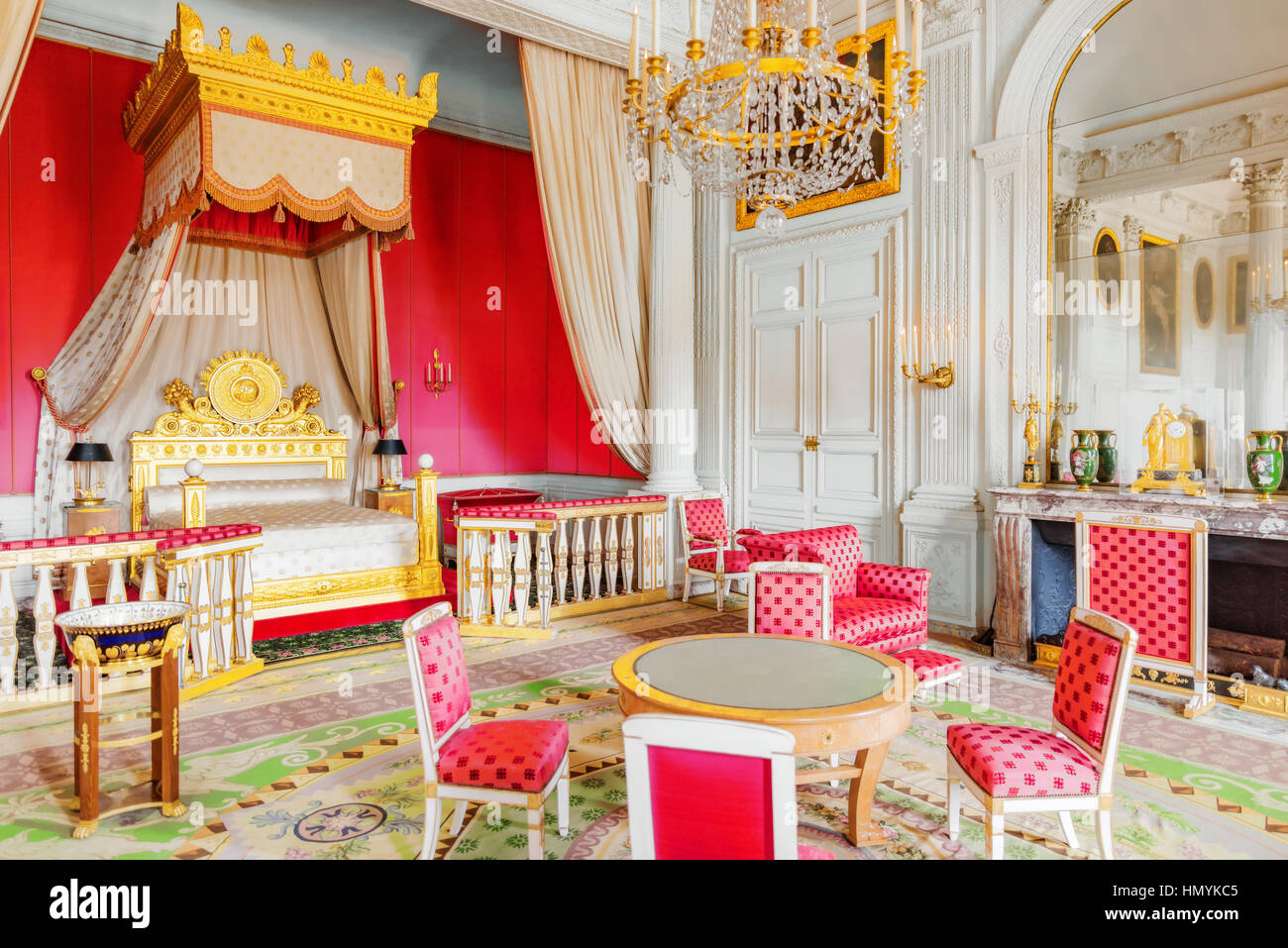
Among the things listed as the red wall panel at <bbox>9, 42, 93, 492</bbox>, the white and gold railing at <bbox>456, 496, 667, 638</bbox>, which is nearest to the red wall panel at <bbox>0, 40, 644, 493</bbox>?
the red wall panel at <bbox>9, 42, 93, 492</bbox>

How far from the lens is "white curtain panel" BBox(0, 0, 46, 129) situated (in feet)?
10.9

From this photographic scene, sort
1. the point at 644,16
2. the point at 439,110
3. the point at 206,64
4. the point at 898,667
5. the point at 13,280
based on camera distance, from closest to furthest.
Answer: the point at 898,667, the point at 206,64, the point at 644,16, the point at 13,280, the point at 439,110

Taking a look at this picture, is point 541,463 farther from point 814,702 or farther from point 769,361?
point 814,702

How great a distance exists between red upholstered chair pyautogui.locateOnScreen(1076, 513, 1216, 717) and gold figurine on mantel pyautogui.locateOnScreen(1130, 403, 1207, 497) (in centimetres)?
29

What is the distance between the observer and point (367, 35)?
7.58m

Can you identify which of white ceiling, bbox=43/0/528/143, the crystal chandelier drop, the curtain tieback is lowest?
the curtain tieback

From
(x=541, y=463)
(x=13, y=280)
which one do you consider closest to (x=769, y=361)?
(x=541, y=463)

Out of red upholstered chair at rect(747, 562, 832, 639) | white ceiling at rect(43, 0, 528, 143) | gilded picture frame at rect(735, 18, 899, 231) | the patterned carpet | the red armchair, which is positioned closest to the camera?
the patterned carpet

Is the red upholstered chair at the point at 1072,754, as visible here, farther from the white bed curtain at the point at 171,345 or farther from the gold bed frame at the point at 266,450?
the white bed curtain at the point at 171,345

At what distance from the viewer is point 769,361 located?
21.9 feet

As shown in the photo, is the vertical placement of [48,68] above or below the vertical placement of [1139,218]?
above

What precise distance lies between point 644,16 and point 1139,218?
3530 mm

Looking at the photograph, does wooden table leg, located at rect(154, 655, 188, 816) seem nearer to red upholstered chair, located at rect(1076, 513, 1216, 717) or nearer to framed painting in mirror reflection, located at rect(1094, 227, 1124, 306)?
red upholstered chair, located at rect(1076, 513, 1216, 717)

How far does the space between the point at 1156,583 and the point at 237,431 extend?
721 cm
